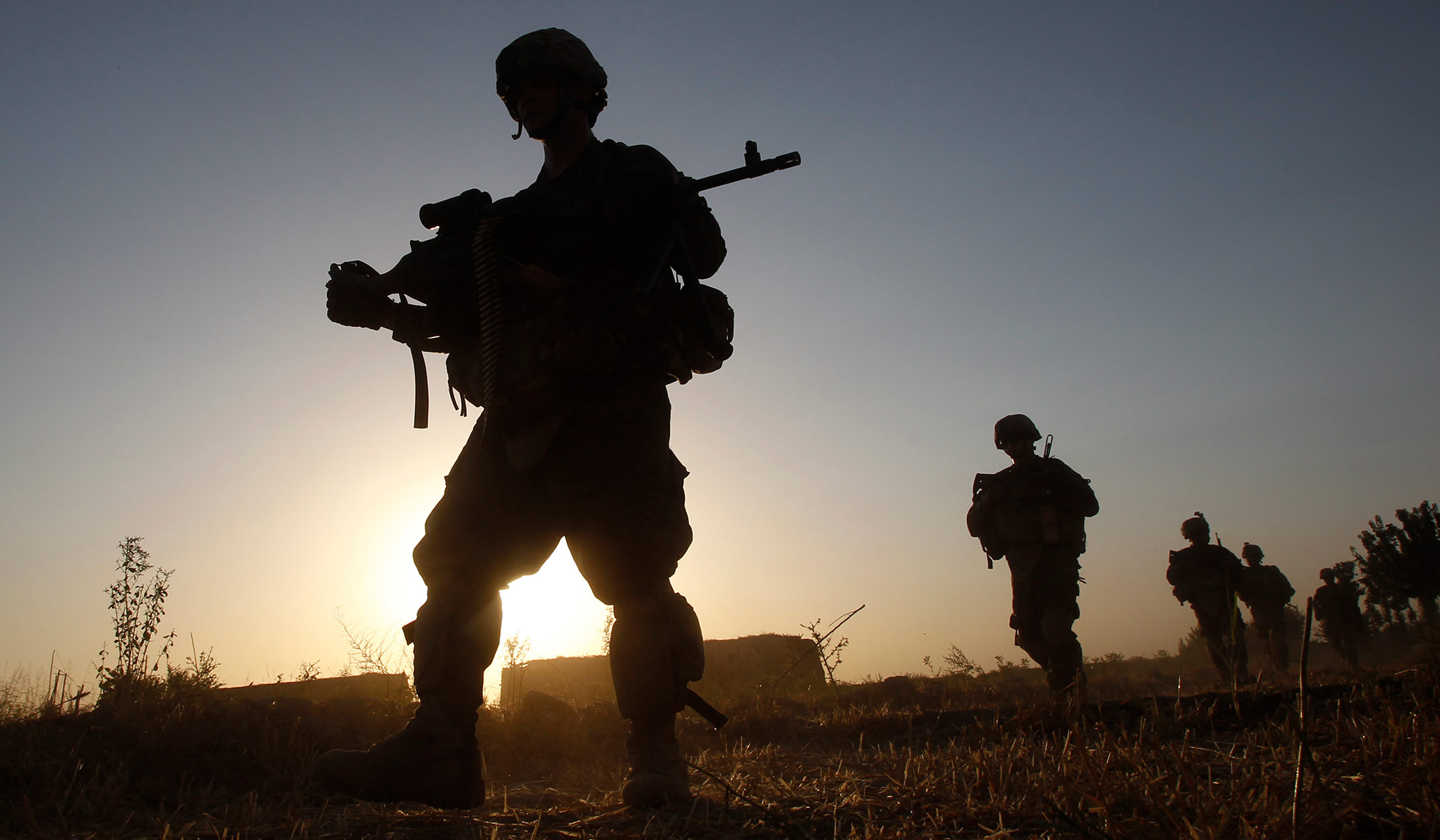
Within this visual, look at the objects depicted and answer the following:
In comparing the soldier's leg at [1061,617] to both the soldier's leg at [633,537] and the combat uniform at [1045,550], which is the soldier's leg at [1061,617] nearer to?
the combat uniform at [1045,550]

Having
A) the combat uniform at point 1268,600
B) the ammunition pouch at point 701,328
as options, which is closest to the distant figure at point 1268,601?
the combat uniform at point 1268,600

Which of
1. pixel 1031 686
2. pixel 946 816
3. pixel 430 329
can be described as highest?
pixel 430 329

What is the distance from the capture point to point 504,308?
2.72 m

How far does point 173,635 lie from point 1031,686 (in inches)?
377

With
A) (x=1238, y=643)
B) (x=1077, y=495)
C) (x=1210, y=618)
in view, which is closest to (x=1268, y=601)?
(x=1210, y=618)

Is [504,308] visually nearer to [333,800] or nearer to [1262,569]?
[333,800]

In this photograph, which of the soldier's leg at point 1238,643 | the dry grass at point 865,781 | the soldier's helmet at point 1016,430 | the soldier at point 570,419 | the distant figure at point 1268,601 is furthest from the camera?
the distant figure at point 1268,601

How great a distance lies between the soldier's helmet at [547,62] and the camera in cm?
282

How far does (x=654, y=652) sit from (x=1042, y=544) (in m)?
5.15

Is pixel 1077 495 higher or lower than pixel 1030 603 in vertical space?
higher

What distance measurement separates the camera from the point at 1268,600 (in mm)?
13180

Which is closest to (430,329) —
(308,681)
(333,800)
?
(333,800)

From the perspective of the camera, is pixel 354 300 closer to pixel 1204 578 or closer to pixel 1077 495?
pixel 1077 495

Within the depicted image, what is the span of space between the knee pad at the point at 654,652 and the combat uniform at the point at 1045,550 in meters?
4.69
